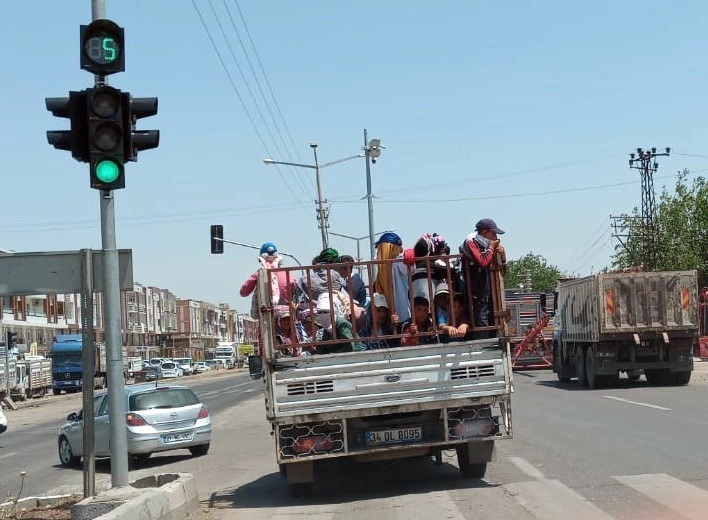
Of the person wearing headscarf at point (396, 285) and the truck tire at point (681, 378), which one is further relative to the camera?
the truck tire at point (681, 378)

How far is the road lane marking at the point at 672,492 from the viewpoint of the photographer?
28.5 ft

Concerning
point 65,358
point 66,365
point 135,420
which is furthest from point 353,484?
point 66,365

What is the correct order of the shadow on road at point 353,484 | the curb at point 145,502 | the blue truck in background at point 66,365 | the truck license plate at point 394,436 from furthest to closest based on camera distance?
1. the blue truck in background at point 66,365
2. the shadow on road at point 353,484
3. the truck license plate at point 394,436
4. the curb at point 145,502

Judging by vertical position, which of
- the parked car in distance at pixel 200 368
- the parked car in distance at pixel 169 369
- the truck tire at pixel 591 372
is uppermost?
the truck tire at pixel 591 372

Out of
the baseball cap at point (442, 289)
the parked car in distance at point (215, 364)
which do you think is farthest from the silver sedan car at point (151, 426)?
the parked car in distance at point (215, 364)

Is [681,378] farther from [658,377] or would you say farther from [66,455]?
[66,455]

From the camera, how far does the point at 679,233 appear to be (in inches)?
2788

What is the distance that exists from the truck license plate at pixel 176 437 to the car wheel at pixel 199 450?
0.47 m

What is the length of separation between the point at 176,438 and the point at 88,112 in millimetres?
9855

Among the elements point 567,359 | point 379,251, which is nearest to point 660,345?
point 567,359

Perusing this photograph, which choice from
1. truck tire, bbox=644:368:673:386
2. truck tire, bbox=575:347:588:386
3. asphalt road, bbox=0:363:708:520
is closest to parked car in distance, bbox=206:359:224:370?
truck tire, bbox=575:347:588:386

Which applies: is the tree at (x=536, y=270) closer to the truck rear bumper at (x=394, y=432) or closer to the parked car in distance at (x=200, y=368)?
the parked car in distance at (x=200, y=368)

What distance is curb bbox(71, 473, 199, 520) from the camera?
26.0 ft

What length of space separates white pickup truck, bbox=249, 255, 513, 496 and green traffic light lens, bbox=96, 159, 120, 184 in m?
2.10
